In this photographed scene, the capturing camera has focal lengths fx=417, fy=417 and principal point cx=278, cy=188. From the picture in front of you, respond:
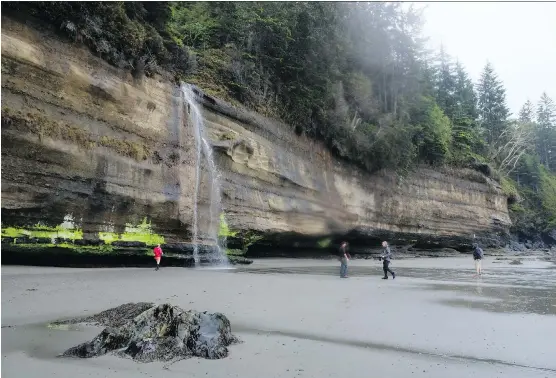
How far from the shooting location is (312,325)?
6871 millimetres

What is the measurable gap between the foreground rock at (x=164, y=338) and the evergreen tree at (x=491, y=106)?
5668 centimetres

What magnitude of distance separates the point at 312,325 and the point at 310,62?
21.3 meters

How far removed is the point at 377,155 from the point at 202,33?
13.6m

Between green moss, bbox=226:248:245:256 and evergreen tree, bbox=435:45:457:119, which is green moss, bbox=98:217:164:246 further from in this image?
evergreen tree, bbox=435:45:457:119

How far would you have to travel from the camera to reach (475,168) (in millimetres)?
37781

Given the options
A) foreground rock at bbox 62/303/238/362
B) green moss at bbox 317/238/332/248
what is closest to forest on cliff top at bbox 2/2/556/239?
green moss at bbox 317/238/332/248

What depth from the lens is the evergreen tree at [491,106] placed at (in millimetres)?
56219

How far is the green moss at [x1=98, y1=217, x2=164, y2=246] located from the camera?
14219mm

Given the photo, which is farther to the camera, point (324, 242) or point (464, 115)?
point (464, 115)

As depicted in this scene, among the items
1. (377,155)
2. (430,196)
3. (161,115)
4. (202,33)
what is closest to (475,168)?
(430,196)

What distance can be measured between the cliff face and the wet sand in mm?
2763

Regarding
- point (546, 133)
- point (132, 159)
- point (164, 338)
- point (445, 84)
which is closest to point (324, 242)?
point (132, 159)

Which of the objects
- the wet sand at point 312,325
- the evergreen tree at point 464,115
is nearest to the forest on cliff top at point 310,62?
the evergreen tree at point 464,115

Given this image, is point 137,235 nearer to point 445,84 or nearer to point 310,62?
point 310,62
